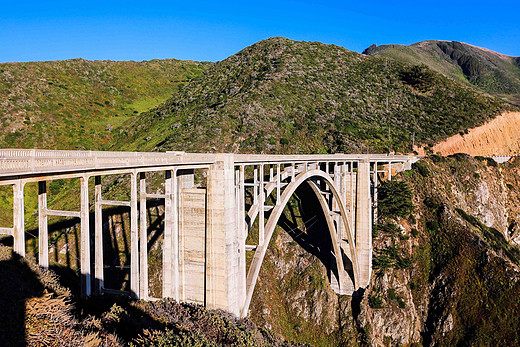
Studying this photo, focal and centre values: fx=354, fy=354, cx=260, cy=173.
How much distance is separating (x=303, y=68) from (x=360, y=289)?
146ft

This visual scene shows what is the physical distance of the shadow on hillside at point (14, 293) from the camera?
727 centimetres

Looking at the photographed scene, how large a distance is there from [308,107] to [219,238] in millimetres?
43615

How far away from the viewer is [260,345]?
13.7 m

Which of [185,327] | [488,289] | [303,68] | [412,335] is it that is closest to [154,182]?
[185,327]


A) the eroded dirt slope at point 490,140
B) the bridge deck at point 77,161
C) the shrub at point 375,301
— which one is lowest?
Result: the shrub at point 375,301

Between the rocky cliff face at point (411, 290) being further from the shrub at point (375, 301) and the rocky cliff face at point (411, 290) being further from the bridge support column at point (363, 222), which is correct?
the bridge support column at point (363, 222)

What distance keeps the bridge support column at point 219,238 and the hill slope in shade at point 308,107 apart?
82.7ft

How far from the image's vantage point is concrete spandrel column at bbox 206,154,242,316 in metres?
15.4

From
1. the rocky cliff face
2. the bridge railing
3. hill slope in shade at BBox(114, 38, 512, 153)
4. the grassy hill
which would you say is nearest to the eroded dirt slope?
hill slope in shade at BBox(114, 38, 512, 153)

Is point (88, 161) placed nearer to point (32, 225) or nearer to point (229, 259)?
point (229, 259)

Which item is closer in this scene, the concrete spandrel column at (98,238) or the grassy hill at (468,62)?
the concrete spandrel column at (98,238)

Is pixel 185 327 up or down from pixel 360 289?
up

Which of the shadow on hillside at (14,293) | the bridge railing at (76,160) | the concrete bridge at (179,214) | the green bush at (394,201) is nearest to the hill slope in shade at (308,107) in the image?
the green bush at (394,201)

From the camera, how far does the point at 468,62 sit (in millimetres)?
157250
